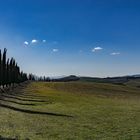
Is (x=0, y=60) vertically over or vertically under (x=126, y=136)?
over

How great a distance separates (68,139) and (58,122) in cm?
705

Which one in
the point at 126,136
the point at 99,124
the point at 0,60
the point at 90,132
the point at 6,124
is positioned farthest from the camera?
the point at 0,60

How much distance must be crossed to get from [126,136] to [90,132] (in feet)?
6.80

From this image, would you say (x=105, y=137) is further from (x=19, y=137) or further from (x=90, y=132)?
(x=19, y=137)

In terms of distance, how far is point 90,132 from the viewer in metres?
20.1

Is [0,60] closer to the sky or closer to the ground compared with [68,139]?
closer to the sky

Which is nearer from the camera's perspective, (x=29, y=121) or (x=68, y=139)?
(x=68, y=139)

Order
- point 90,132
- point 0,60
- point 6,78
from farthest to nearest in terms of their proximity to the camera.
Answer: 1. point 6,78
2. point 0,60
3. point 90,132

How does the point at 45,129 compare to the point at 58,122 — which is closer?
the point at 45,129

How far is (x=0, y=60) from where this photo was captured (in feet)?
259

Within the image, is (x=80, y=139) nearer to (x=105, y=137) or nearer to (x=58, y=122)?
(x=105, y=137)

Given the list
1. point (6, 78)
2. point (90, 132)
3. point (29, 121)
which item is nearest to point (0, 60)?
point (6, 78)

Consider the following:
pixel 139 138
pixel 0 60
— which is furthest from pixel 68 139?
pixel 0 60

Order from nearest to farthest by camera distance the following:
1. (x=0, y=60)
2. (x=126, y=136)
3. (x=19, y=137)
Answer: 1. (x=19, y=137)
2. (x=126, y=136)
3. (x=0, y=60)
